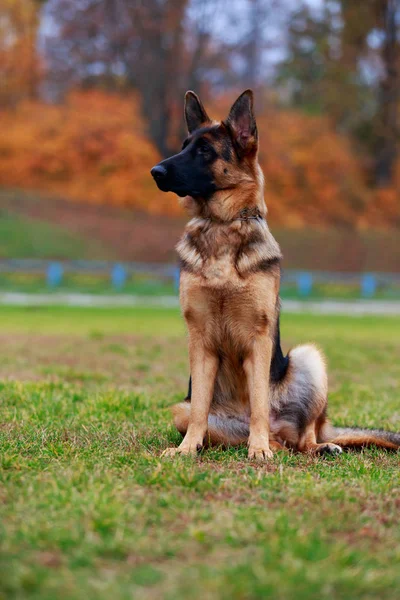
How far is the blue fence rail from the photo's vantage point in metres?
32.9

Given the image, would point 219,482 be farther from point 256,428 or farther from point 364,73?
point 364,73

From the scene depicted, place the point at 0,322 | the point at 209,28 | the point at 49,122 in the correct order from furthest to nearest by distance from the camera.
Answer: the point at 49,122, the point at 209,28, the point at 0,322

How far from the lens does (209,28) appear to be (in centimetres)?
3797

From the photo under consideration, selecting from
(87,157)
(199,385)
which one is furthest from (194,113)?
(87,157)

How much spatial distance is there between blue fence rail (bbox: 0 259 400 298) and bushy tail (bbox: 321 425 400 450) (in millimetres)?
26561

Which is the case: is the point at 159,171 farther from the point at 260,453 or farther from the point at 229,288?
the point at 260,453

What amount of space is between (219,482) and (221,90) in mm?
37302

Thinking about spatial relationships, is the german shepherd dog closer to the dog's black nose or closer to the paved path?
the dog's black nose

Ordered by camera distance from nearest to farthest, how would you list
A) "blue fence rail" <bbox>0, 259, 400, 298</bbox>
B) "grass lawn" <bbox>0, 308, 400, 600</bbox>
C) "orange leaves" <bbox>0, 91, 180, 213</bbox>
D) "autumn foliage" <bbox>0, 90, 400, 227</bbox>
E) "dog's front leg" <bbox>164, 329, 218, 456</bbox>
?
"grass lawn" <bbox>0, 308, 400, 600</bbox> < "dog's front leg" <bbox>164, 329, 218, 456</bbox> < "blue fence rail" <bbox>0, 259, 400, 298</bbox> < "orange leaves" <bbox>0, 91, 180, 213</bbox> < "autumn foliage" <bbox>0, 90, 400, 227</bbox>

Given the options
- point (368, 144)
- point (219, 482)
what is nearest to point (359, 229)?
point (368, 144)

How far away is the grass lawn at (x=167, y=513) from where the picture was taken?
2.97 m

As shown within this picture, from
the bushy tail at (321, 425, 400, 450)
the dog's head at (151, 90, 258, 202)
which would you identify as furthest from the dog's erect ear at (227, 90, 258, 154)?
the bushy tail at (321, 425, 400, 450)

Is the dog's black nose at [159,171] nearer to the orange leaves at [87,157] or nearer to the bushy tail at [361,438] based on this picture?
the bushy tail at [361,438]

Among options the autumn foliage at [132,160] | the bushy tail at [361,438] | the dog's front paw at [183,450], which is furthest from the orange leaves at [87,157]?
the dog's front paw at [183,450]
